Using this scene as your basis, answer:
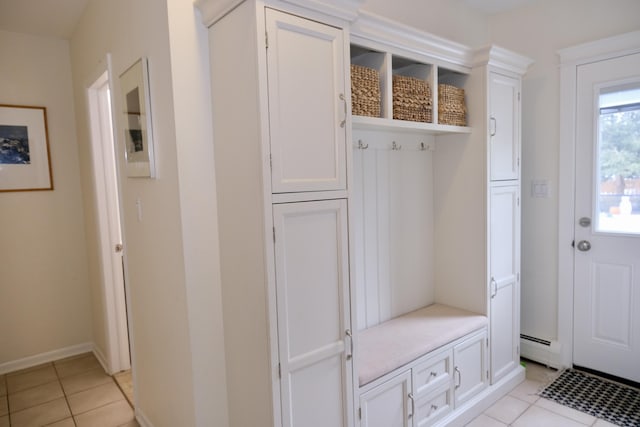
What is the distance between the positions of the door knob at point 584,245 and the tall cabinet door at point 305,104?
2121 millimetres

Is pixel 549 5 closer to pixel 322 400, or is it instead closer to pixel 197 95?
pixel 197 95

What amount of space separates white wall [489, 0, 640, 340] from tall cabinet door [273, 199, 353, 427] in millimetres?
2058

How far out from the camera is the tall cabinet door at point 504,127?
2.39 metres

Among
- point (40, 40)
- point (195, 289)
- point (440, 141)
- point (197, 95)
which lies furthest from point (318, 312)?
point (40, 40)

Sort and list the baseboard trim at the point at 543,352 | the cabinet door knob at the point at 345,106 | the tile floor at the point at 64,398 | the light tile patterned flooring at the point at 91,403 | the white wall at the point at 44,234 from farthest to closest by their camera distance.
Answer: the white wall at the point at 44,234
the baseboard trim at the point at 543,352
the tile floor at the point at 64,398
the light tile patterned flooring at the point at 91,403
the cabinet door knob at the point at 345,106

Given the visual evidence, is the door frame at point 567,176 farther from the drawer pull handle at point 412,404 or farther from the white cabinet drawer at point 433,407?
the drawer pull handle at point 412,404

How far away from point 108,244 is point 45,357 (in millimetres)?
1218

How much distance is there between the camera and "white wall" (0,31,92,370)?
2.99 meters

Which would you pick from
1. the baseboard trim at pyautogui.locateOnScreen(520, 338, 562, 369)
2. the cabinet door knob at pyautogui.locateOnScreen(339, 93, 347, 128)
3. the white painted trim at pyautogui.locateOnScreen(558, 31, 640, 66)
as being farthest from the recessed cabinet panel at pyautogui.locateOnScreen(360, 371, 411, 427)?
the white painted trim at pyautogui.locateOnScreen(558, 31, 640, 66)

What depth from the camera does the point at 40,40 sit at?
3037mm

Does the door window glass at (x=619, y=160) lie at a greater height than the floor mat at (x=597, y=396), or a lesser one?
greater

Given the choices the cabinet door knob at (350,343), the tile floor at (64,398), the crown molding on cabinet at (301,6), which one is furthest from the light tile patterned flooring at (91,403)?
the crown molding on cabinet at (301,6)

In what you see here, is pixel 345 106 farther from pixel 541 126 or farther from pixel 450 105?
pixel 541 126

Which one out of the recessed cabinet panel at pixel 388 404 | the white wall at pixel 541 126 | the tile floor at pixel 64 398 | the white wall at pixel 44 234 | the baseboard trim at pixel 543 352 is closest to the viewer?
the recessed cabinet panel at pixel 388 404
